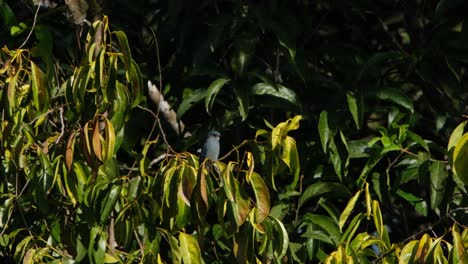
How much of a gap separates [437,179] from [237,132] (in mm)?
899

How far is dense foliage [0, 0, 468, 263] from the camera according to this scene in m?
3.25

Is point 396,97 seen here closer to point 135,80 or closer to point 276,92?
point 276,92

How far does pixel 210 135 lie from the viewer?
4.06 metres

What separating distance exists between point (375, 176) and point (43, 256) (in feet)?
4.60

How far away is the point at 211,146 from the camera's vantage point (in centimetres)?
394

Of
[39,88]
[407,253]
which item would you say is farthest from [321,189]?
[39,88]

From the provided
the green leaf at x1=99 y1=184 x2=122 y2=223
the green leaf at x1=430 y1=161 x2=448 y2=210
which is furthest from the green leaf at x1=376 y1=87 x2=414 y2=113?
the green leaf at x1=99 y1=184 x2=122 y2=223

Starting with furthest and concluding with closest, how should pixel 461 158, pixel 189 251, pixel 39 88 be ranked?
1. pixel 39 88
2. pixel 189 251
3. pixel 461 158

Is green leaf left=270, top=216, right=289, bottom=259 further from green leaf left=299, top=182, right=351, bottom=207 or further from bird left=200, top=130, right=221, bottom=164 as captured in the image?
green leaf left=299, top=182, right=351, bottom=207

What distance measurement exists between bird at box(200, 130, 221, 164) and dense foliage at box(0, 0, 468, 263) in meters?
0.12

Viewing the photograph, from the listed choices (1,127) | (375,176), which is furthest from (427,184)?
(1,127)

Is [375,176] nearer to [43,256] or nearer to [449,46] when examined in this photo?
[449,46]

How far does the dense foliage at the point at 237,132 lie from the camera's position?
10.7ft

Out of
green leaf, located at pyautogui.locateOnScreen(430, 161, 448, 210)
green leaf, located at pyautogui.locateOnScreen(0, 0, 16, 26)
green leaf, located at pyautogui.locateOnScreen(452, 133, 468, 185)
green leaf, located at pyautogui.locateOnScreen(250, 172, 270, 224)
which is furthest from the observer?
green leaf, located at pyautogui.locateOnScreen(0, 0, 16, 26)
